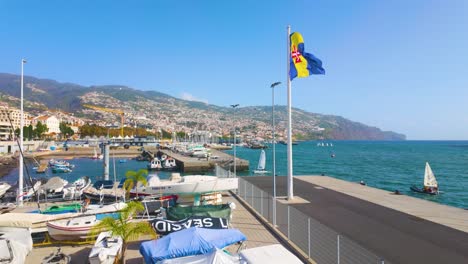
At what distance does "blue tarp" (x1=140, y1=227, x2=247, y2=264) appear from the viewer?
721cm

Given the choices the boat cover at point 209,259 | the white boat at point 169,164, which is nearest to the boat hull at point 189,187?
the boat cover at point 209,259

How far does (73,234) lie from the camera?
35.8 feet

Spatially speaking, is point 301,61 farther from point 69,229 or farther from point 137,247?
point 69,229

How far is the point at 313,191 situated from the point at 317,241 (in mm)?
11885

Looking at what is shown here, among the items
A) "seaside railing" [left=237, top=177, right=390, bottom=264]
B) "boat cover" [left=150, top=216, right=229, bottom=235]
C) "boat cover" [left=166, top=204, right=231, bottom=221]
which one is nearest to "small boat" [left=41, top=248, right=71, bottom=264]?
"boat cover" [left=150, top=216, right=229, bottom=235]

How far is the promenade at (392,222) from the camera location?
31.2 feet

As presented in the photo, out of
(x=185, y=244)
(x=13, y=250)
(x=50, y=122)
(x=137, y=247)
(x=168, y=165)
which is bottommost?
(x=168, y=165)

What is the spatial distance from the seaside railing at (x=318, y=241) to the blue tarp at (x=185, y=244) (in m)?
2.36

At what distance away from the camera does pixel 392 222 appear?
13.0 m

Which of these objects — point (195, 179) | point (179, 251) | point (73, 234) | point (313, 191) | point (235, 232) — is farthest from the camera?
point (313, 191)

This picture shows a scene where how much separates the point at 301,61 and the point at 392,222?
9.09m

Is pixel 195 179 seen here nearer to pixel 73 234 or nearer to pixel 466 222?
pixel 73 234

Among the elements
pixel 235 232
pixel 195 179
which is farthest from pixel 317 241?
pixel 195 179

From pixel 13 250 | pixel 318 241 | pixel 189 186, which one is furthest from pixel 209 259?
pixel 189 186
